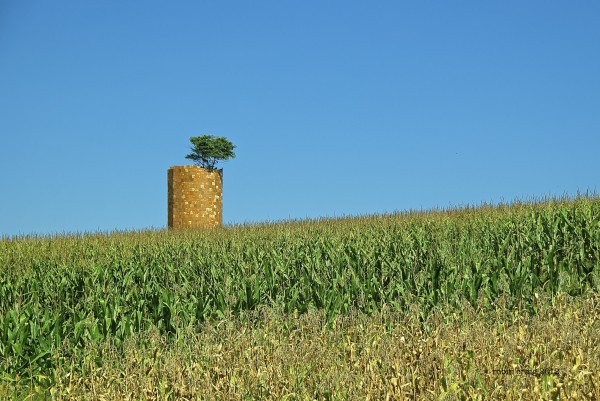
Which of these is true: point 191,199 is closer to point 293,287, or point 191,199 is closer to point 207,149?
point 207,149

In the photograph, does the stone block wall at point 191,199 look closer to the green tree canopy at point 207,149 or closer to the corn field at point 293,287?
the green tree canopy at point 207,149

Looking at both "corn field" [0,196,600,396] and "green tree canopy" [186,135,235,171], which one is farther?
"green tree canopy" [186,135,235,171]

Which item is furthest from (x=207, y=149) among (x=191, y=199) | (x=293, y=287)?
(x=293, y=287)

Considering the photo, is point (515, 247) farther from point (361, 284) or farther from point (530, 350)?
point (530, 350)

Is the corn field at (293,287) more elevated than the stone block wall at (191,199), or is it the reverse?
the stone block wall at (191,199)

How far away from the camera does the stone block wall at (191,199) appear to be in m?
24.8

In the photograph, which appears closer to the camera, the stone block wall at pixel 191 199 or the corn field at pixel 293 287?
the corn field at pixel 293 287

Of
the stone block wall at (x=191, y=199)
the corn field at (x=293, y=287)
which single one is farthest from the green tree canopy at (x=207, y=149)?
the corn field at (x=293, y=287)

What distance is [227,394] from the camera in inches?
199

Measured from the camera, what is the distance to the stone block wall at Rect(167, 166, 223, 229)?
24750 mm

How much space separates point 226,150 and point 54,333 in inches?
830

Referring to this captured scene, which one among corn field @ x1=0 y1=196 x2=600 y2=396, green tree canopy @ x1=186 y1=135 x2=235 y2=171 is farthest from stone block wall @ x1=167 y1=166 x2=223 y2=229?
corn field @ x1=0 y1=196 x2=600 y2=396

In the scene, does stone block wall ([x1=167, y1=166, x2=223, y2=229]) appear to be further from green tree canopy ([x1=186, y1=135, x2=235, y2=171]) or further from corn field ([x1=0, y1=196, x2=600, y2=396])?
corn field ([x1=0, y1=196, x2=600, y2=396])

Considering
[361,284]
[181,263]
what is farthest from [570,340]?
[181,263]
